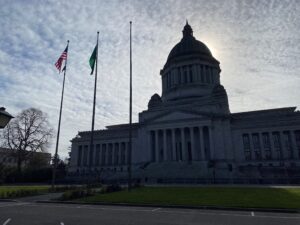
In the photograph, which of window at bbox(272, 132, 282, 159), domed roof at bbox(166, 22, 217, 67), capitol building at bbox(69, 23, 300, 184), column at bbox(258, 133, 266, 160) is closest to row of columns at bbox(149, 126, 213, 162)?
capitol building at bbox(69, 23, 300, 184)

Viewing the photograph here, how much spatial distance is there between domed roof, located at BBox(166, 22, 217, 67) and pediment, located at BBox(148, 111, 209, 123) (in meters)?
27.9

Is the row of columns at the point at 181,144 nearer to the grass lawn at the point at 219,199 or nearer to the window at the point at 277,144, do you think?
the window at the point at 277,144

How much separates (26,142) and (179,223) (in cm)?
5509

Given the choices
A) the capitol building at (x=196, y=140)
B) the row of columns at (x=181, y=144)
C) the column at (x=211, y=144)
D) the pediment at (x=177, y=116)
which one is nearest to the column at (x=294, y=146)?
the capitol building at (x=196, y=140)

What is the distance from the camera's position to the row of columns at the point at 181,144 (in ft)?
207

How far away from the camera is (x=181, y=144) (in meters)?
66.2

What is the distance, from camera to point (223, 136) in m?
62.4

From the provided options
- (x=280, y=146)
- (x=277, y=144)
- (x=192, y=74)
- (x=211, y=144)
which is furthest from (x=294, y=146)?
(x=192, y=74)

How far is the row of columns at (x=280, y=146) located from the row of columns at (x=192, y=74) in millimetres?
28516

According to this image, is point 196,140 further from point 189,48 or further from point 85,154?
point 85,154

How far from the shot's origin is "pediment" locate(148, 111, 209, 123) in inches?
2522

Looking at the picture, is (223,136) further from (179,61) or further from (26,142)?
(26,142)

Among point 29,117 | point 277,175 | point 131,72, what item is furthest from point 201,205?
point 29,117

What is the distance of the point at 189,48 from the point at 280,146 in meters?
45.9
